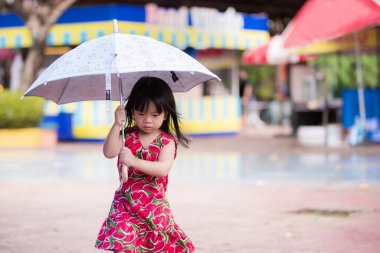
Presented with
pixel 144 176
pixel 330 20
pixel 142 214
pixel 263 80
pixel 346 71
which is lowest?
pixel 142 214

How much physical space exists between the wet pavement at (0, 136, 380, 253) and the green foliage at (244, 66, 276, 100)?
79.7ft

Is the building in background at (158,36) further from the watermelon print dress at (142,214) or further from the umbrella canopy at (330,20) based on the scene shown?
the watermelon print dress at (142,214)

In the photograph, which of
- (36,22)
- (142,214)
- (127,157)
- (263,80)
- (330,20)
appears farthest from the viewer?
(263,80)

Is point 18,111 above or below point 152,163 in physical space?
above

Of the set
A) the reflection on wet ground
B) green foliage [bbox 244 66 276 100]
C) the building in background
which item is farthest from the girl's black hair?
green foliage [bbox 244 66 276 100]

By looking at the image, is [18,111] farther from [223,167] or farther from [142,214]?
[142,214]

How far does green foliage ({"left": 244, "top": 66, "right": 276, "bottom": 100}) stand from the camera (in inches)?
1576

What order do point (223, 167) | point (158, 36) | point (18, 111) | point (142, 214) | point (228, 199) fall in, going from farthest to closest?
point (158, 36) < point (18, 111) < point (223, 167) < point (228, 199) < point (142, 214)

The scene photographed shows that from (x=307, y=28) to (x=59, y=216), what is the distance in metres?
7.74

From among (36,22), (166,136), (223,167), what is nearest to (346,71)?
(36,22)

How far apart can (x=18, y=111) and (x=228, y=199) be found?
954 cm

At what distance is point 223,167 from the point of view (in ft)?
42.5

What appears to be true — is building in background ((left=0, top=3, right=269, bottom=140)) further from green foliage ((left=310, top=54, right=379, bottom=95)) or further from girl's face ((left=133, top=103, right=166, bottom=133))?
girl's face ((left=133, top=103, right=166, bottom=133))

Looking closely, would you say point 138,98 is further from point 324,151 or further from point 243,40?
point 243,40
